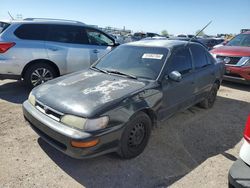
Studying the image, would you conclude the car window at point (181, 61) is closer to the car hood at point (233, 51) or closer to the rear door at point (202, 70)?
the rear door at point (202, 70)

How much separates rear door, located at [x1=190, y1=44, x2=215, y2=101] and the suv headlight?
2.48 meters

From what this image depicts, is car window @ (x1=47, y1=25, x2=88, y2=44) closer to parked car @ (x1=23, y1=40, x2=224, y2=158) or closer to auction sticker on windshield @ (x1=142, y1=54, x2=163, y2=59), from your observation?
parked car @ (x1=23, y1=40, x2=224, y2=158)

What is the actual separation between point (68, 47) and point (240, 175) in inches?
206

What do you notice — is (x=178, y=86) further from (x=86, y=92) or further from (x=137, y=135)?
(x=86, y=92)

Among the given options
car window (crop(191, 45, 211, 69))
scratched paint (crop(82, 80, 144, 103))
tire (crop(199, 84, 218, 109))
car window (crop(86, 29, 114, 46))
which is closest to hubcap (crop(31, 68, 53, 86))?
car window (crop(86, 29, 114, 46))

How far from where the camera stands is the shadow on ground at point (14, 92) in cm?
573

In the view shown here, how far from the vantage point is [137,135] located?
3480mm

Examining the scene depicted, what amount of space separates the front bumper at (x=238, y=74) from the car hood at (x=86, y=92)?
501 centimetres

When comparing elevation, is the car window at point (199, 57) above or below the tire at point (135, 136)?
above

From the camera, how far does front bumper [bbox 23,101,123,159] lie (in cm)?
288

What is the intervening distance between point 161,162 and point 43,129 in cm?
164

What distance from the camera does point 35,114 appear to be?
338 cm

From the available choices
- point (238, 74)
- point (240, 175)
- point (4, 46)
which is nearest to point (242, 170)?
point (240, 175)

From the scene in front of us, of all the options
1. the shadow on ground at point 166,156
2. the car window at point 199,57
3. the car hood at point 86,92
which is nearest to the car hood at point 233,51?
the car window at point 199,57
